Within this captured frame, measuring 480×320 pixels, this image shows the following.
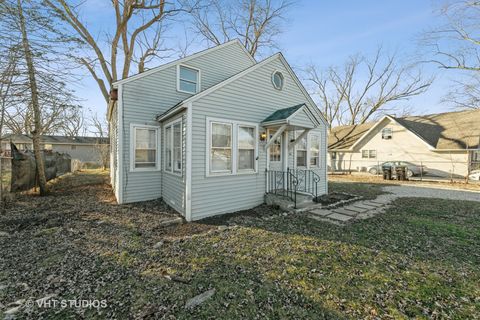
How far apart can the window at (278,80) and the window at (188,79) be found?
3.36 m

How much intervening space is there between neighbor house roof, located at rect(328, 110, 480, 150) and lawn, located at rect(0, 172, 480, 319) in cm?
1552

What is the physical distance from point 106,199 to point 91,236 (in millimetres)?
4034

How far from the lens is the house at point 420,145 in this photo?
1670 centimetres

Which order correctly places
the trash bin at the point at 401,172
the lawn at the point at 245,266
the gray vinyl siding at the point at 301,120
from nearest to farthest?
the lawn at the point at 245,266 < the gray vinyl siding at the point at 301,120 < the trash bin at the point at 401,172

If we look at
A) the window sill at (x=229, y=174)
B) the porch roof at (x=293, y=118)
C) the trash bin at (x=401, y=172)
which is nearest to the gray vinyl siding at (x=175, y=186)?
the window sill at (x=229, y=174)

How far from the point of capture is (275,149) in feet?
25.0

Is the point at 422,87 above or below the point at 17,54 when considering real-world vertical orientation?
above

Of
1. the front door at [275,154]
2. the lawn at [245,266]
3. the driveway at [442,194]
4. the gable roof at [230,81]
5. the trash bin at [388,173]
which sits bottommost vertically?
the lawn at [245,266]

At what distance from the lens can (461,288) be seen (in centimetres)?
293

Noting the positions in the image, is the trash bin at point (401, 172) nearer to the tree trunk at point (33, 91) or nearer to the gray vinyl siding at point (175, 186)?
the gray vinyl siding at point (175, 186)

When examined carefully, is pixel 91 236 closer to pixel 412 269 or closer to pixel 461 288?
pixel 412 269

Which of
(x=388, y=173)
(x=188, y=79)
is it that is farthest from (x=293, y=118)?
(x=388, y=173)

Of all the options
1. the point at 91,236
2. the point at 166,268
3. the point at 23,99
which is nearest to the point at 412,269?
the point at 166,268

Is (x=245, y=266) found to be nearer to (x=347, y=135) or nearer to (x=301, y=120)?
(x=301, y=120)
